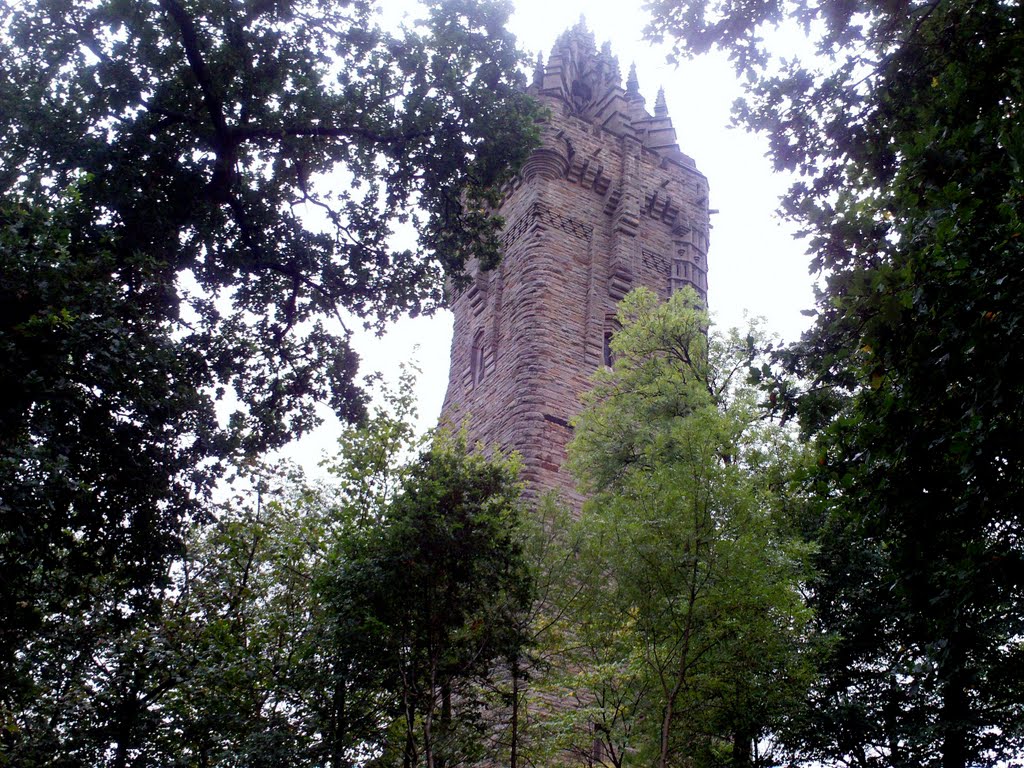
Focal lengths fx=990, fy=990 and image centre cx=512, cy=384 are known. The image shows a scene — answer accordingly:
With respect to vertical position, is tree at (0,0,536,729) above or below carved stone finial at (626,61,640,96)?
below

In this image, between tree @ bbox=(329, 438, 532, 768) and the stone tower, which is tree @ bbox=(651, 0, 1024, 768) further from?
the stone tower

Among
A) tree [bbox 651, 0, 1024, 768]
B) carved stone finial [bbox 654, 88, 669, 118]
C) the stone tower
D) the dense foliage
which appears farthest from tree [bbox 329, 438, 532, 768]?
carved stone finial [bbox 654, 88, 669, 118]

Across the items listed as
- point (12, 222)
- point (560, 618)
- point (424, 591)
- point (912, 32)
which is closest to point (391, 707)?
point (424, 591)

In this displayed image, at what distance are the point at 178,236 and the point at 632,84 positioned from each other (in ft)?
80.9

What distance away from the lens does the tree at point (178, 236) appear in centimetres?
878

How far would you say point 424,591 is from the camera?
10.4 meters

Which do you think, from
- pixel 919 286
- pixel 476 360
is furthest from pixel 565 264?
pixel 919 286

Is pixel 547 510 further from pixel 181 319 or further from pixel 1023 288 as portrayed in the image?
pixel 1023 288

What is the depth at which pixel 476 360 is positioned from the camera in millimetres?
25953

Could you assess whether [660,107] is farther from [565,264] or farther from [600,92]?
[565,264]

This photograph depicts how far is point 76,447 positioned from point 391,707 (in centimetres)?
429

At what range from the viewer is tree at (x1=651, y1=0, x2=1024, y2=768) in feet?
20.7

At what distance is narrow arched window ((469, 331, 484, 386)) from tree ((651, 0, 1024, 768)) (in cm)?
1511

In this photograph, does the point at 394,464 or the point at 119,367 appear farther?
the point at 394,464
